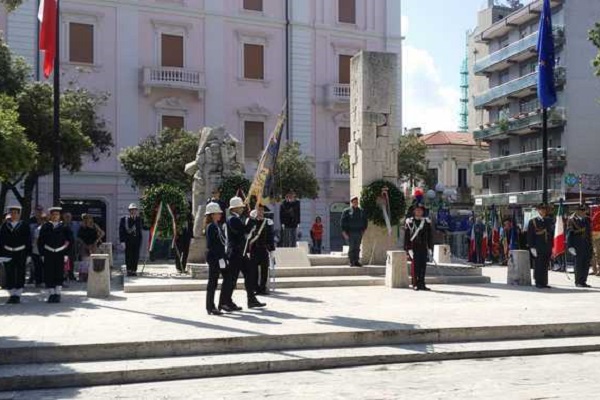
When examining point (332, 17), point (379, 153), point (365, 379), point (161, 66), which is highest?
point (332, 17)

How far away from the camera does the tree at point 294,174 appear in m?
34.1

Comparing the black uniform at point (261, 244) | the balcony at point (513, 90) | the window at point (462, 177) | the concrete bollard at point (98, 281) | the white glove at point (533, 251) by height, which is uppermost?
the balcony at point (513, 90)

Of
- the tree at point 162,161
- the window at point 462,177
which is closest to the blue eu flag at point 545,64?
the tree at point 162,161

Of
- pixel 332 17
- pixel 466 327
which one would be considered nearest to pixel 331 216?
pixel 332 17

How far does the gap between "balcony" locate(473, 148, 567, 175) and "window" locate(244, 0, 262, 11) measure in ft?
74.0

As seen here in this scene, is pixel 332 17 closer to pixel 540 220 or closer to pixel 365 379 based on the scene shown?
pixel 540 220

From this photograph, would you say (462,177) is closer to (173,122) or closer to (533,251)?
(173,122)

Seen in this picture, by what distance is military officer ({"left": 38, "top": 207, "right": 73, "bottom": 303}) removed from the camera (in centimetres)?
1330

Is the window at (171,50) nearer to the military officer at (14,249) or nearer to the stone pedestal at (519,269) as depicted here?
the stone pedestal at (519,269)

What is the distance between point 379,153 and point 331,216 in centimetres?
2272

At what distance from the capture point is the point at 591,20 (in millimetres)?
50344

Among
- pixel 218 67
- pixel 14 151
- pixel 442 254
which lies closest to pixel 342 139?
pixel 218 67

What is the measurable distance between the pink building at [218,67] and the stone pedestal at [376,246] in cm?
1867

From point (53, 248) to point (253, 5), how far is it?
2908cm
